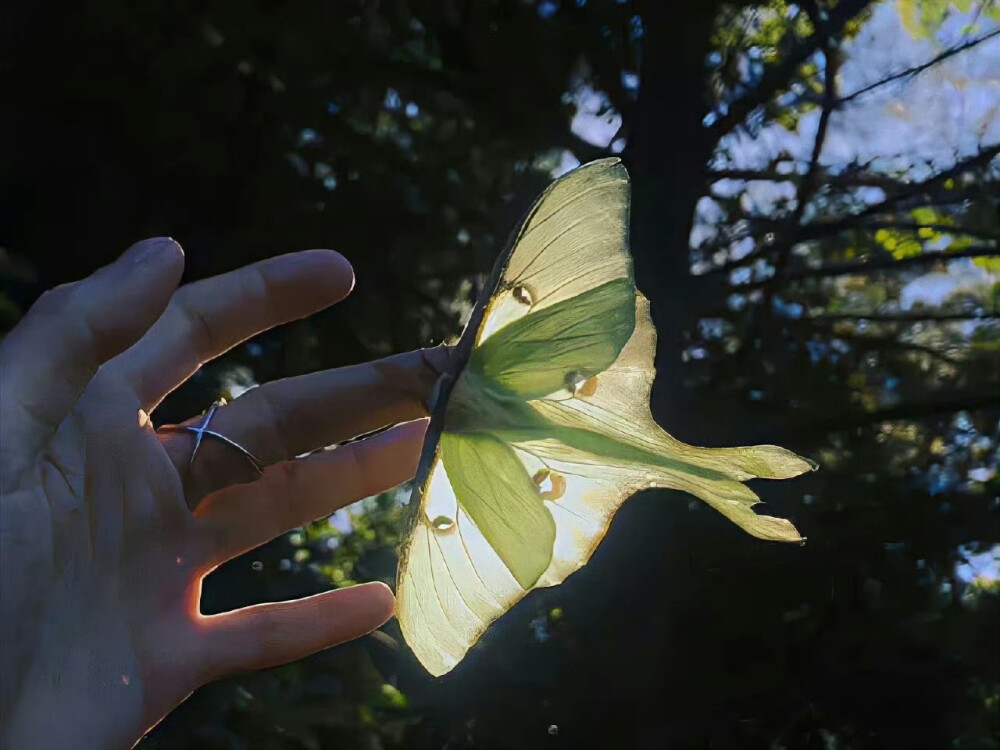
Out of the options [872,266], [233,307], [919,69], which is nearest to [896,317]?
[872,266]

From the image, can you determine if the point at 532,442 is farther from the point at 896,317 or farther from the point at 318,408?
the point at 896,317

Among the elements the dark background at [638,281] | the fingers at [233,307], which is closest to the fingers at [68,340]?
the fingers at [233,307]

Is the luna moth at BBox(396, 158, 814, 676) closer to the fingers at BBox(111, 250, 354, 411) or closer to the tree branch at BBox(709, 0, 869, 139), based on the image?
the fingers at BBox(111, 250, 354, 411)

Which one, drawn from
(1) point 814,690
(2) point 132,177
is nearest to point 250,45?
(2) point 132,177

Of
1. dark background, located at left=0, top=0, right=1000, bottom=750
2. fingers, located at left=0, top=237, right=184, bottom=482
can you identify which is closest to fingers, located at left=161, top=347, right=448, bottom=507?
fingers, located at left=0, top=237, right=184, bottom=482

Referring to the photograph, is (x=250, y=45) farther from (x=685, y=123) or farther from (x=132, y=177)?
(x=685, y=123)

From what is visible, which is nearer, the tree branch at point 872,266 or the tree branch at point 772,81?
the tree branch at point 772,81

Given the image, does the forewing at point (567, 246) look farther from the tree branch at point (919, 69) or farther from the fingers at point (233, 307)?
the tree branch at point (919, 69)

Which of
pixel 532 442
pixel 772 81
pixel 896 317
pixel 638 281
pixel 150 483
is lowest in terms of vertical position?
pixel 150 483
